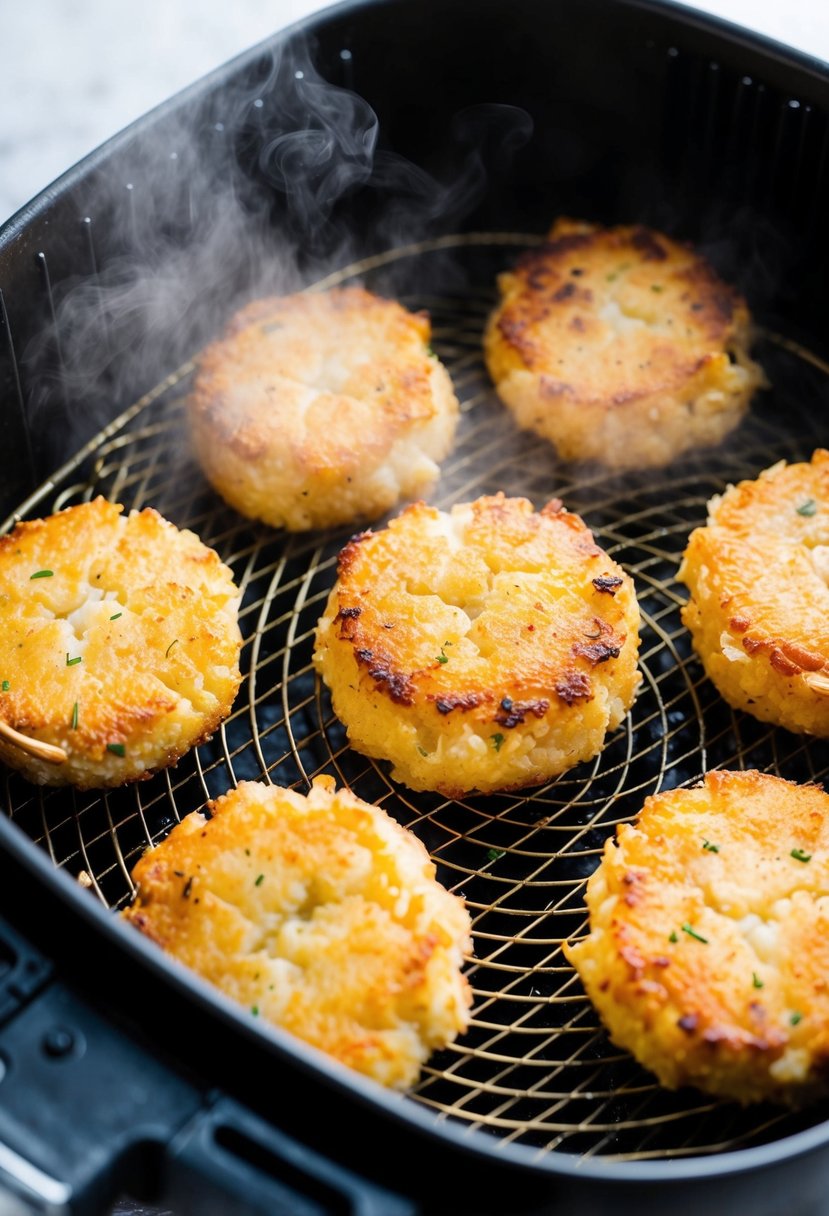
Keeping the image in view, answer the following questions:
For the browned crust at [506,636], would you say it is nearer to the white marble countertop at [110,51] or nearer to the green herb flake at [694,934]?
the green herb flake at [694,934]

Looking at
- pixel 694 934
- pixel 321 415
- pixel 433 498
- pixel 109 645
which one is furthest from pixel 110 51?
pixel 694 934

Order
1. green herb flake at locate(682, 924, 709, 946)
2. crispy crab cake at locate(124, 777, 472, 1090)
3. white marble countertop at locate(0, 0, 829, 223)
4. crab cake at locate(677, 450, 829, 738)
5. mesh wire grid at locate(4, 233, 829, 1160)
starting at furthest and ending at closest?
1. white marble countertop at locate(0, 0, 829, 223)
2. crab cake at locate(677, 450, 829, 738)
3. mesh wire grid at locate(4, 233, 829, 1160)
4. green herb flake at locate(682, 924, 709, 946)
5. crispy crab cake at locate(124, 777, 472, 1090)

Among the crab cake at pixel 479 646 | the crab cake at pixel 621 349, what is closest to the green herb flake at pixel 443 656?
the crab cake at pixel 479 646

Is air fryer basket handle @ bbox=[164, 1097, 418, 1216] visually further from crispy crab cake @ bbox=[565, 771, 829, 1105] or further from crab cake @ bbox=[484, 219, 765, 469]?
crab cake @ bbox=[484, 219, 765, 469]

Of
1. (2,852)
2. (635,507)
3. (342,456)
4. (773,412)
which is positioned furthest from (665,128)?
(2,852)

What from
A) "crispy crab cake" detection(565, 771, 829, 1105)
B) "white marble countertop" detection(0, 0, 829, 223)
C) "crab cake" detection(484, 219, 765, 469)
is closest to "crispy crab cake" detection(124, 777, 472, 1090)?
"crispy crab cake" detection(565, 771, 829, 1105)

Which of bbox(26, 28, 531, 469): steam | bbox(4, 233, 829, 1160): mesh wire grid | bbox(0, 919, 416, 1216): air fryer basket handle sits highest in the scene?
bbox(26, 28, 531, 469): steam
